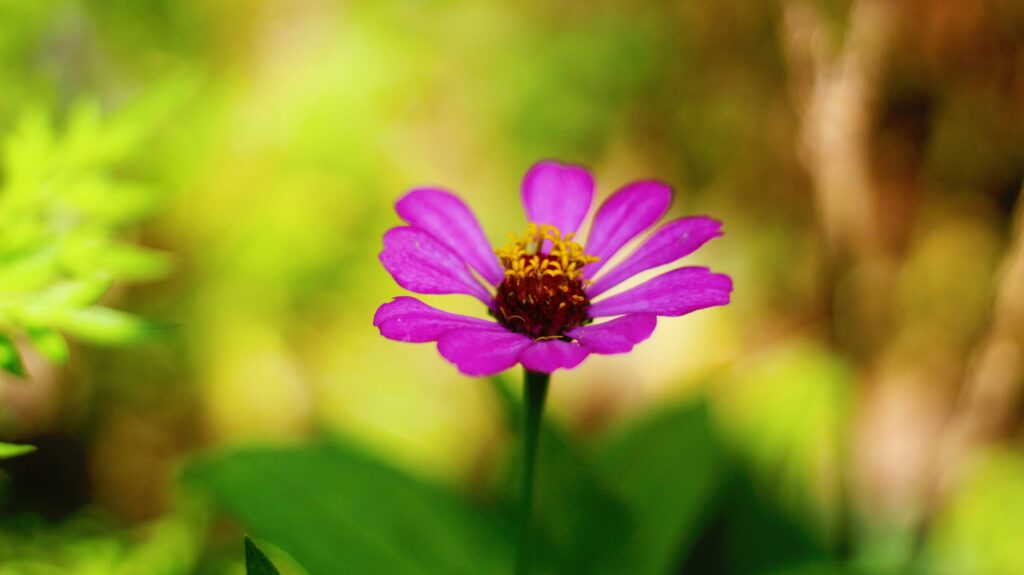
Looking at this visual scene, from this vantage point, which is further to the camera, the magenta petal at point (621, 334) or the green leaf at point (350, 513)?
the green leaf at point (350, 513)

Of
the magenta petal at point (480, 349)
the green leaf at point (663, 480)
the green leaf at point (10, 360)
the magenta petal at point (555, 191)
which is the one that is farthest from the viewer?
the green leaf at point (663, 480)

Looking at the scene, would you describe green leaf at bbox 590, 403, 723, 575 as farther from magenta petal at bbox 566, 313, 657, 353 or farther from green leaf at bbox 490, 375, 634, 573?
magenta petal at bbox 566, 313, 657, 353

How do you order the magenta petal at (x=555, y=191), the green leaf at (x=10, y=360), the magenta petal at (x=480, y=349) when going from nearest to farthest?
the magenta petal at (x=480, y=349), the green leaf at (x=10, y=360), the magenta petal at (x=555, y=191)

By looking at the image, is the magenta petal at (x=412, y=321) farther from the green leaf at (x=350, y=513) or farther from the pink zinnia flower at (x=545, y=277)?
the green leaf at (x=350, y=513)

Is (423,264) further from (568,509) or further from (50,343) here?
(568,509)

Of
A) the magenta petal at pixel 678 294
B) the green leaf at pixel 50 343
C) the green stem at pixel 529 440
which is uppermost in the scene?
the magenta petal at pixel 678 294

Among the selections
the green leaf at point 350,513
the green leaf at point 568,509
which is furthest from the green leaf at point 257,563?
the green leaf at point 568,509

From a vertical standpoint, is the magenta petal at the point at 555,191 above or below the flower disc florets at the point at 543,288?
above

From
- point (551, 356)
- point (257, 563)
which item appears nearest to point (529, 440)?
point (551, 356)
